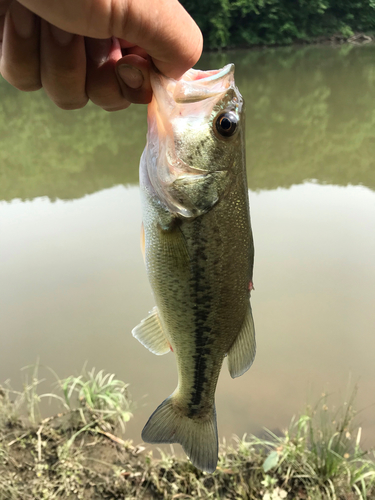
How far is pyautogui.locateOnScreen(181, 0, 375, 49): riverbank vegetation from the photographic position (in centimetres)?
2408

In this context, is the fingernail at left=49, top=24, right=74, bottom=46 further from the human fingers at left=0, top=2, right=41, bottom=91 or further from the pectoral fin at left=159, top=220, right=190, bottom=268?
the pectoral fin at left=159, top=220, right=190, bottom=268

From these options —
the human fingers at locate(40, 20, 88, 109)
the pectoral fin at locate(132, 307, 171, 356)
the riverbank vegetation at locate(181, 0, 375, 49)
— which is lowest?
the pectoral fin at locate(132, 307, 171, 356)

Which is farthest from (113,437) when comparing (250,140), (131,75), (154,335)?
(250,140)

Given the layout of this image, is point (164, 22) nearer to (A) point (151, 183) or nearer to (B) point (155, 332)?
(A) point (151, 183)

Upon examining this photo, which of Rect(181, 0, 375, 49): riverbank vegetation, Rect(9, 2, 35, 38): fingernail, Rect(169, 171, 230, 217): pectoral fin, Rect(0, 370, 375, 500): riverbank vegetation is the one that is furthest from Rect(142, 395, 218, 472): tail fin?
Rect(181, 0, 375, 49): riverbank vegetation

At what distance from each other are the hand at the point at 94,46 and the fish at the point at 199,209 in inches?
5.0

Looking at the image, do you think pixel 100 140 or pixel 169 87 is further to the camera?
pixel 100 140

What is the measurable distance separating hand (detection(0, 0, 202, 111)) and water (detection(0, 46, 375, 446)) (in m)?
2.21

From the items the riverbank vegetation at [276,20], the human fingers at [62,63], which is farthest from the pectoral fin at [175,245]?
the riverbank vegetation at [276,20]

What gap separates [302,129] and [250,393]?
719cm

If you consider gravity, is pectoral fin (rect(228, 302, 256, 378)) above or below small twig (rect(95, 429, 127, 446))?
above

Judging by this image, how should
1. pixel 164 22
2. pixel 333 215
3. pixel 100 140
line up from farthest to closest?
pixel 100 140, pixel 333 215, pixel 164 22

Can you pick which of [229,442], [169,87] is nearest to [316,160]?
[229,442]

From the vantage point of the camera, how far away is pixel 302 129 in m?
8.47
